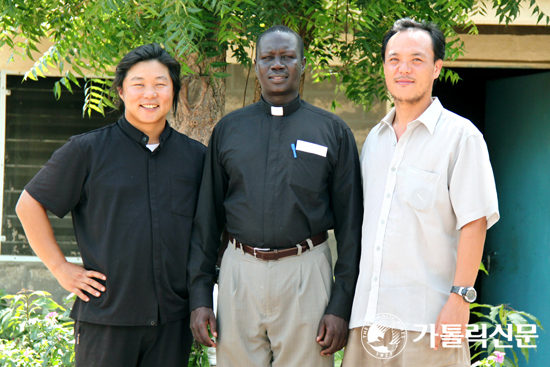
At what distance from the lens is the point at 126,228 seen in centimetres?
247

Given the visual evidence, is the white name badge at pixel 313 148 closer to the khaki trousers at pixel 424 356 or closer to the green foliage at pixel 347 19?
the green foliage at pixel 347 19

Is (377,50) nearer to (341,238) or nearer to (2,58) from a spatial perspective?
(341,238)

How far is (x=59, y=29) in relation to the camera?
3016mm

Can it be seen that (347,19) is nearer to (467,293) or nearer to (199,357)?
(467,293)

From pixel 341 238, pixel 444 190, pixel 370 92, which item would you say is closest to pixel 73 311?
pixel 341 238

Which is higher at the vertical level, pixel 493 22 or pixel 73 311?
pixel 493 22

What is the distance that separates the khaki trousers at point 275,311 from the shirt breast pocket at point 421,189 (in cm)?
48

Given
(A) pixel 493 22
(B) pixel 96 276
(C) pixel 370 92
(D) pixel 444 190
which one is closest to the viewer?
(D) pixel 444 190

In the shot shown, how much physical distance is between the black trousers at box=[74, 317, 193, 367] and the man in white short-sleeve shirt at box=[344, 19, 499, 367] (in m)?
0.79

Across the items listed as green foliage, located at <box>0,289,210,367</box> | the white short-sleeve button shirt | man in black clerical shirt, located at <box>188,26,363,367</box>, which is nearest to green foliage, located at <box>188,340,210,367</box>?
green foliage, located at <box>0,289,210,367</box>

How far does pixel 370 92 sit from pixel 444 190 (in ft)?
4.28

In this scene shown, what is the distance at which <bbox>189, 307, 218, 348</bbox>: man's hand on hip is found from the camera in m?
2.46

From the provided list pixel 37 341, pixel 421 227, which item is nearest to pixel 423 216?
pixel 421 227

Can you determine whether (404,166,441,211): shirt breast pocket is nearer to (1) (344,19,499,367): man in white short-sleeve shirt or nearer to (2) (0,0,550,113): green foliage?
(1) (344,19,499,367): man in white short-sleeve shirt
